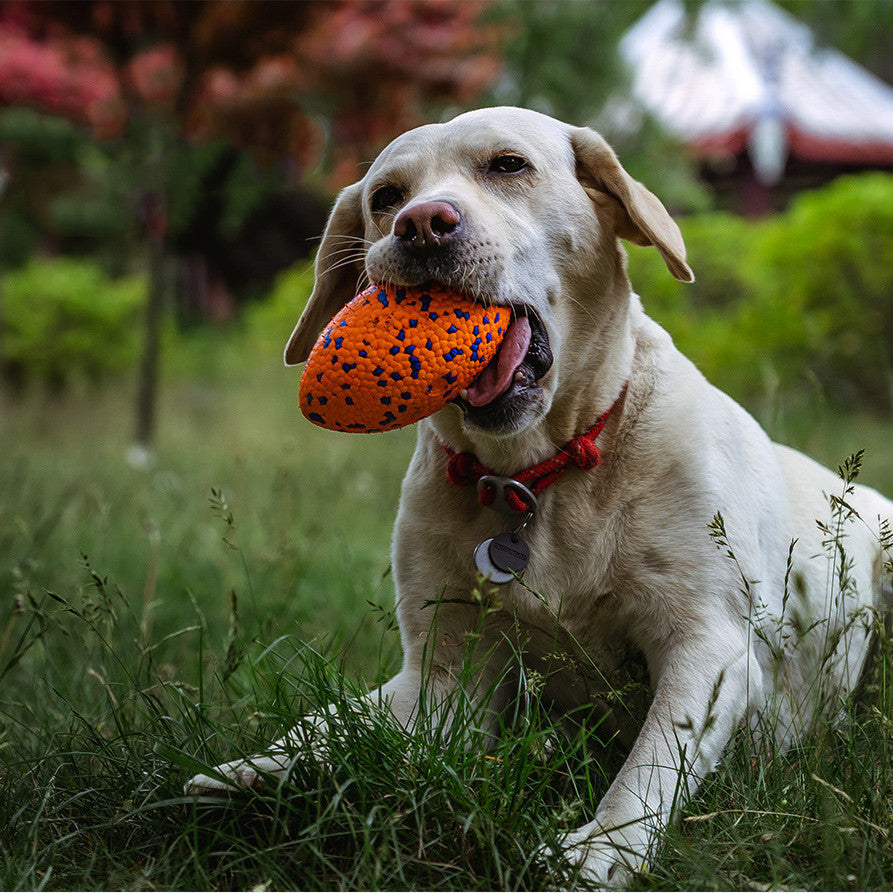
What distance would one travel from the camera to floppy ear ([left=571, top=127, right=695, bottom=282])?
245 centimetres

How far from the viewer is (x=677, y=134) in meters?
10.7

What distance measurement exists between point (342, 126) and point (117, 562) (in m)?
5.04

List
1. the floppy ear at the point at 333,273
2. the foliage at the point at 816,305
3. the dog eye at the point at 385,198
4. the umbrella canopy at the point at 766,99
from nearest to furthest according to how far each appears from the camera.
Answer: the dog eye at the point at 385,198, the floppy ear at the point at 333,273, the foliage at the point at 816,305, the umbrella canopy at the point at 766,99

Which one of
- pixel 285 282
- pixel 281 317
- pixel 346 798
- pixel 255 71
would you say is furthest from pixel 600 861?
pixel 285 282

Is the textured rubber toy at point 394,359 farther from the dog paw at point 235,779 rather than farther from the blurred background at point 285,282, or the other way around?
the blurred background at point 285,282

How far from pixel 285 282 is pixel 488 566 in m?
10.7

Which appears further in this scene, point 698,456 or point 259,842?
point 698,456

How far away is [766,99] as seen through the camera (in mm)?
18781

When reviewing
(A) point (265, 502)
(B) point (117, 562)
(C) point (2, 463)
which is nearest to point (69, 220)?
(C) point (2, 463)

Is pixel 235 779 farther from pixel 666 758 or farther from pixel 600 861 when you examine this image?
pixel 666 758

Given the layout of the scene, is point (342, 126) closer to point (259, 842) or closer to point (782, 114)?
point (259, 842)

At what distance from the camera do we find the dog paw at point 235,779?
6.29 ft

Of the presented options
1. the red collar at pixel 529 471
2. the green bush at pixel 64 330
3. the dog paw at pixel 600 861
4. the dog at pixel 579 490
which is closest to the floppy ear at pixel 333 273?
the dog at pixel 579 490

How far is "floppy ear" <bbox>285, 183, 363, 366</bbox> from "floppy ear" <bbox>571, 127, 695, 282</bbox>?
609 millimetres
